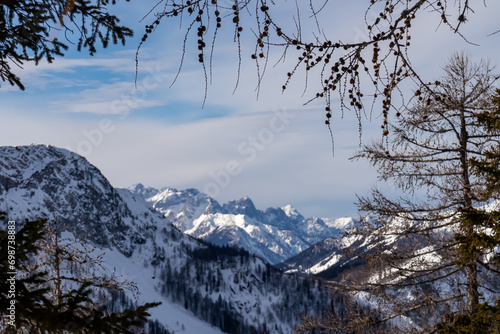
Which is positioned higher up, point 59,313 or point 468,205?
point 468,205

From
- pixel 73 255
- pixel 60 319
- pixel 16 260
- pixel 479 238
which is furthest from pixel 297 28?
pixel 73 255

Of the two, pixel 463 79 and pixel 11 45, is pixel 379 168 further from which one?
pixel 11 45

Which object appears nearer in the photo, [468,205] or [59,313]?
[59,313]

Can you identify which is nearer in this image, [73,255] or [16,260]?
[16,260]

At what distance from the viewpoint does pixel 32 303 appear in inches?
163

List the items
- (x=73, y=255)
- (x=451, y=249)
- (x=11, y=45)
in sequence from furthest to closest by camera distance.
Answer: (x=451, y=249) < (x=73, y=255) < (x=11, y=45)

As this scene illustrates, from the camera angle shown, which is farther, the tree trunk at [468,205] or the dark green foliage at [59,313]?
the tree trunk at [468,205]

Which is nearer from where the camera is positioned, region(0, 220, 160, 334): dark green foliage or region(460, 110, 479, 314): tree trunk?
region(0, 220, 160, 334): dark green foliage

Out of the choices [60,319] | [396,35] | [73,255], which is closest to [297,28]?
[396,35]

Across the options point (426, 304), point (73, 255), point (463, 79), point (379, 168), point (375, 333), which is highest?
point (463, 79)

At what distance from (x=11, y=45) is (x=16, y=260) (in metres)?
2.58

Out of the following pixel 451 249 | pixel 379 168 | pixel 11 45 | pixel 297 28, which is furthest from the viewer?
pixel 379 168

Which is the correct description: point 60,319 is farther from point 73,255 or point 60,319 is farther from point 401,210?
point 401,210

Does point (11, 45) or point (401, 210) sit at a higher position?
point (11, 45)
